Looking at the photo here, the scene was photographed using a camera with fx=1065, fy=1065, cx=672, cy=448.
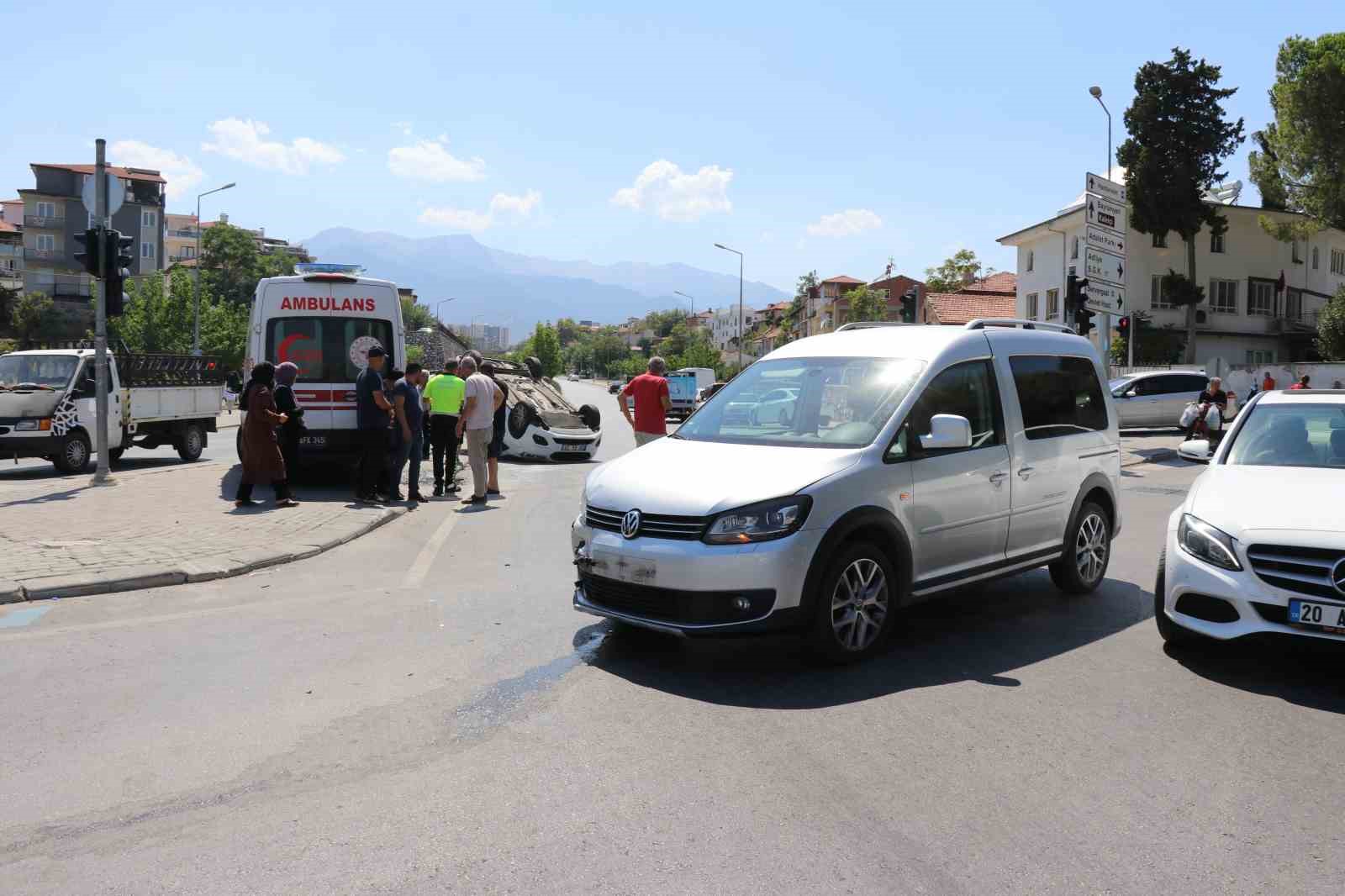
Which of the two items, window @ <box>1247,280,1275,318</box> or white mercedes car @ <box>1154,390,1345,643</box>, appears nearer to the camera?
white mercedes car @ <box>1154,390,1345,643</box>

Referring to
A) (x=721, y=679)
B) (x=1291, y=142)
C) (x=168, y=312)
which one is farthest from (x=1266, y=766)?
(x=168, y=312)

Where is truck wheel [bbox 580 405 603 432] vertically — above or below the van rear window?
below

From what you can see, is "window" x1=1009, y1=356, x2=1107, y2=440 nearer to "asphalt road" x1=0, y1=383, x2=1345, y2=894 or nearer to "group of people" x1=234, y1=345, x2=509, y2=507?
"asphalt road" x1=0, y1=383, x2=1345, y2=894

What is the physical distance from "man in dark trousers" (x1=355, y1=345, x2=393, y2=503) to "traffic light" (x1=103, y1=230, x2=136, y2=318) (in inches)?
157

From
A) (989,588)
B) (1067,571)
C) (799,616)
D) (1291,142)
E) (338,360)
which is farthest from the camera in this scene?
(1291,142)

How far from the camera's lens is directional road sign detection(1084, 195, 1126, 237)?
18484mm

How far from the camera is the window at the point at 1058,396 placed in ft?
24.1

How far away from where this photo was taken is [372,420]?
12.4m

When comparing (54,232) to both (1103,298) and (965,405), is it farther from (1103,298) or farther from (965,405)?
(965,405)

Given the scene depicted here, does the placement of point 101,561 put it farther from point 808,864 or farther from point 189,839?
point 808,864

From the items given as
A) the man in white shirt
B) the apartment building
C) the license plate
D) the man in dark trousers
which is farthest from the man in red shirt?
the apartment building

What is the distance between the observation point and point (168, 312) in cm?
5622

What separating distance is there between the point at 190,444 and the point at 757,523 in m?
17.6

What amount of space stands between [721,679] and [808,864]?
85.7 inches
